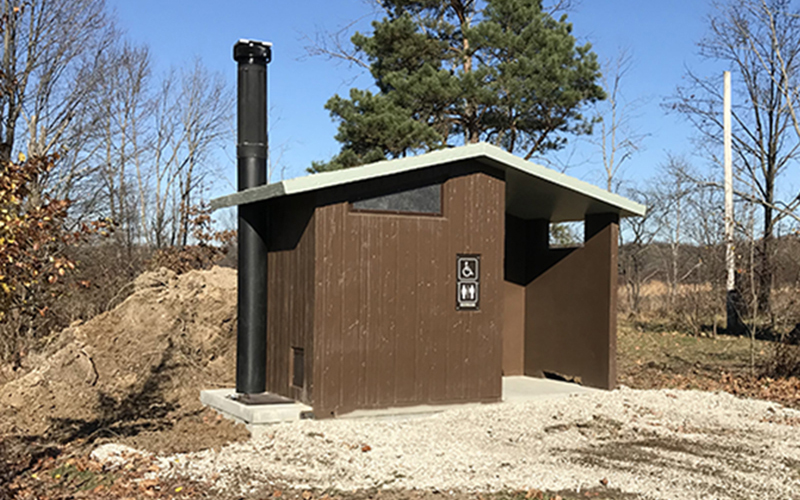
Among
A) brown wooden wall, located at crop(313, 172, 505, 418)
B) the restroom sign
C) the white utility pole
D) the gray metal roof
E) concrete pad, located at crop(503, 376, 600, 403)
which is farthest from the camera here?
the white utility pole

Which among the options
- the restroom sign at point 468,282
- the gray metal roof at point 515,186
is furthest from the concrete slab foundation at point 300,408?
the gray metal roof at point 515,186

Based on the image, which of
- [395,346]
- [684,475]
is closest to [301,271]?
[395,346]

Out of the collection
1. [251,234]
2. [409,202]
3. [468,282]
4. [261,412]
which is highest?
[409,202]

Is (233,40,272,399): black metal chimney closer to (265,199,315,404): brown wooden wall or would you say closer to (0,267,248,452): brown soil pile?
(265,199,315,404): brown wooden wall

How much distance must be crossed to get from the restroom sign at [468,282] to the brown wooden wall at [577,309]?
231cm

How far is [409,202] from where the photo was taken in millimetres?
9500

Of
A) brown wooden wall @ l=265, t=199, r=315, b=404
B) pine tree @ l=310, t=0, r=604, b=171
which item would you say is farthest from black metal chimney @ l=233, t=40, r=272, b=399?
pine tree @ l=310, t=0, r=604, b=171

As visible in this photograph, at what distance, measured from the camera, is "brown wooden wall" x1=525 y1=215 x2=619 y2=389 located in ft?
36.7

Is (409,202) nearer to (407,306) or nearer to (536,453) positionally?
(407,306)

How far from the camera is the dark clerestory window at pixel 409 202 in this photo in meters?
9.26

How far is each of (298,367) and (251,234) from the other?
173cm

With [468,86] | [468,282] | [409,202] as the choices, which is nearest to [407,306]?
[468,282]

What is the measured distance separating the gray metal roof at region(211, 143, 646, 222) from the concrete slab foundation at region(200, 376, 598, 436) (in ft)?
7.65

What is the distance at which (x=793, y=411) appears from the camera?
33.8ft
